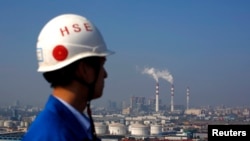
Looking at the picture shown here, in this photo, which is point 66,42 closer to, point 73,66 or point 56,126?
point 73,66

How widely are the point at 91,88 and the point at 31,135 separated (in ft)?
0.47

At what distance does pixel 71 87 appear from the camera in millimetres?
746

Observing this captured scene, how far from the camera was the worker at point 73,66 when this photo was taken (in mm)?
722

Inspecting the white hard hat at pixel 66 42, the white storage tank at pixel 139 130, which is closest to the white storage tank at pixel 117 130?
the white storage tank at pixel 139 130

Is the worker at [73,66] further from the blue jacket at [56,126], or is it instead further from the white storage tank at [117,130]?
the white storage tank at [117,130]

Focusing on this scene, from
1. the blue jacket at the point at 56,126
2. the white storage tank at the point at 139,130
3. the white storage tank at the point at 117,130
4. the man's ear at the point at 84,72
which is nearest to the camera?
the blue jacket at the point at 56,126

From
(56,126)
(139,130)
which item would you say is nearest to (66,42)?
(56,126)

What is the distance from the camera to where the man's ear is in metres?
0.75

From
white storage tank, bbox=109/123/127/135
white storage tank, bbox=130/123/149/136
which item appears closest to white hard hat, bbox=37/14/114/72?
white storage tank, bbox=109/123/127/135

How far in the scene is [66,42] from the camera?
2.51 feet

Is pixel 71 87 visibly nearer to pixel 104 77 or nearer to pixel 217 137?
pixel 104 77

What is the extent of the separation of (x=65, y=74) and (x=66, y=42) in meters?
0.06

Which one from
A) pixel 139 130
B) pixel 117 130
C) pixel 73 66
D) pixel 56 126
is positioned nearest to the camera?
pixel 56 126

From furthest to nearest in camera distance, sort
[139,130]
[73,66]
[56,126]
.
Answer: [139,130]
[73,66]
[56,126]
